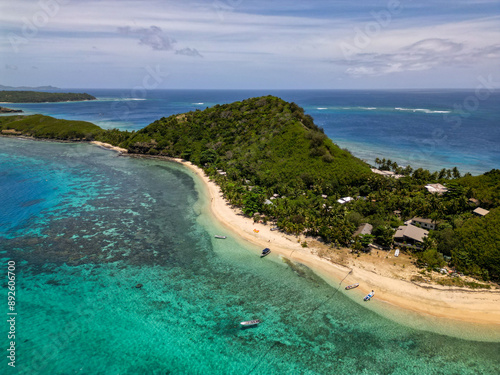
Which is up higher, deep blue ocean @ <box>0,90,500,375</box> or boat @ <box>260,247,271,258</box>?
boat @ <box>260,247,271,258</box>

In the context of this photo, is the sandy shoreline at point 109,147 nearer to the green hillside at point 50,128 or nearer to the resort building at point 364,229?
the green hillside at point 50,128

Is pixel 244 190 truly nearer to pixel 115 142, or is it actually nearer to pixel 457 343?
pixel 457 343

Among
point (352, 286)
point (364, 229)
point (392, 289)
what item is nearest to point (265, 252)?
point (352, 286)

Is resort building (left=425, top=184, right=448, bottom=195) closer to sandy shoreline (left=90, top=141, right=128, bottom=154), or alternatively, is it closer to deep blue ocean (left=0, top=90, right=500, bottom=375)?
deep blue ocean (left=0, top=90, right=500, bottom=375)

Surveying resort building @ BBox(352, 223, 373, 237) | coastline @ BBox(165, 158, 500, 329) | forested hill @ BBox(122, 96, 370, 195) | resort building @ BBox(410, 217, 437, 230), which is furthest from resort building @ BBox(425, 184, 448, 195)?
coastline @ BBox(165, 158, 500, 329)

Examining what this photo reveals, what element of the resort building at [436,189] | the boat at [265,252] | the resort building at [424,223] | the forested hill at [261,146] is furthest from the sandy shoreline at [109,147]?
the resort building at [436,189]
